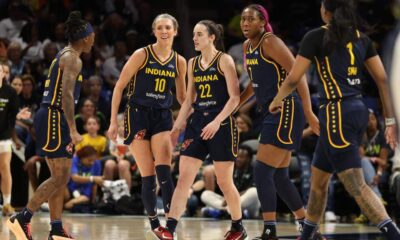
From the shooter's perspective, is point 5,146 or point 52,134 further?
point 5,146

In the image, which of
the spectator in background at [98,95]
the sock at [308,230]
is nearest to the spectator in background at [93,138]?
the spectator in background at [98,95]

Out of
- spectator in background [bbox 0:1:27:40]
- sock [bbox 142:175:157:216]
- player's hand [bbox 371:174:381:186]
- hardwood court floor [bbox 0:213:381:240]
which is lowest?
hardwood court floor [bbox 0:213:381:240]

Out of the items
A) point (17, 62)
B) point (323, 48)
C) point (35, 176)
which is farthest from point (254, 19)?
point (17, 62)

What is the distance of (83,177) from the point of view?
13039mm

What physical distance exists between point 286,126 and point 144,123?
4.57ft

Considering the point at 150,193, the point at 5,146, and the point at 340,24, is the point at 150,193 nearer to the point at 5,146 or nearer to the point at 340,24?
the point at 340,24

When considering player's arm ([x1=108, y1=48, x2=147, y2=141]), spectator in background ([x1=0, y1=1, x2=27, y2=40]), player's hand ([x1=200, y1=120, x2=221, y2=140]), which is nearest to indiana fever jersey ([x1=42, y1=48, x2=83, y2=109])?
player's arm ([x1=108, y1=48, x2=147, y2=141])

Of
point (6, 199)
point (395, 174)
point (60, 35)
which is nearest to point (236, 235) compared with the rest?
point (395, 174)

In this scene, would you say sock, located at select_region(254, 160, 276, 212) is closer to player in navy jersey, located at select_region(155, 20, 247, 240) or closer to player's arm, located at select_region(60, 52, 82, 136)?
player in navy jersey, located at select_region(155, 20, 247, 240)

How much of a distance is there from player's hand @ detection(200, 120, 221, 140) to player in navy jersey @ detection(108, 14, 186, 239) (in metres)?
0.66

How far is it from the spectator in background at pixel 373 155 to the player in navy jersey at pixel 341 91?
5.18 m

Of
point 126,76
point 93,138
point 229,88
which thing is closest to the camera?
point 229,88

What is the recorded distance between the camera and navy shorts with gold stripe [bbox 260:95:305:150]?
7.56 meters

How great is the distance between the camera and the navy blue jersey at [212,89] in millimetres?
7852
